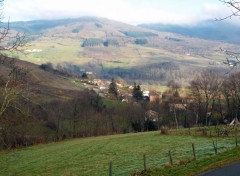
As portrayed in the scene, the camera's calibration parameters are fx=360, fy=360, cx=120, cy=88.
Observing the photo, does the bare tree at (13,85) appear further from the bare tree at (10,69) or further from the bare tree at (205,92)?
the bare tree at (205,92)

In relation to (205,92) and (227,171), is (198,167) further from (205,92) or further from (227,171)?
(205,92)

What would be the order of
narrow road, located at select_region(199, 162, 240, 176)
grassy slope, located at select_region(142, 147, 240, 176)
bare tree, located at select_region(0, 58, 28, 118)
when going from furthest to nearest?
grassy slope, located at select_region(142, 147, 240, 176) → narrow road, located at select_region(199, 162, 240, 176) → bare tree, located at select_region(0, 58, 28, 118)

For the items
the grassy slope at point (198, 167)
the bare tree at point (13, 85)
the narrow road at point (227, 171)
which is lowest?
the grassy slope at point (198, 167)

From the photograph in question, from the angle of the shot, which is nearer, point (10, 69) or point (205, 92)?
point (10, 69)

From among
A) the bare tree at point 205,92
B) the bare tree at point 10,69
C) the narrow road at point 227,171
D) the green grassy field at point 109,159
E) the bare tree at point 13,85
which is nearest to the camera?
the bare tree at point 10,69

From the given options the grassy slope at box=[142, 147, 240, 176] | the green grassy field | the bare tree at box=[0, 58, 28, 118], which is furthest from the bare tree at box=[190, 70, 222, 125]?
the bare tree at box=[0, 58, 28, 118]

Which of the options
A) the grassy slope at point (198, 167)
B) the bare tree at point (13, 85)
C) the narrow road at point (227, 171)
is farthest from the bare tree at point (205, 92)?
the bare tree at point (13, 85)

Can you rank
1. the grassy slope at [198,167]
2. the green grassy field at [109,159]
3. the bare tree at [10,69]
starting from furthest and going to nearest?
the green grassy field at [109,159]
the grassy slope at [198,167]
the bare tree at [10,69]

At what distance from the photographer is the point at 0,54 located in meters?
15.3

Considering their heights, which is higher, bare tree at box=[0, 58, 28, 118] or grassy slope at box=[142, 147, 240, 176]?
bare tree at box=[0, 58, 28, 118]

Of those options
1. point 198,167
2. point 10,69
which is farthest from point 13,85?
point 198,167

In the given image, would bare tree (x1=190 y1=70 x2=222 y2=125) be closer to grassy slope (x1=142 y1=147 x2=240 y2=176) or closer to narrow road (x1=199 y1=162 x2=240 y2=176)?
grassy slope (x1=142 y1=147 x2=240 y2=176)

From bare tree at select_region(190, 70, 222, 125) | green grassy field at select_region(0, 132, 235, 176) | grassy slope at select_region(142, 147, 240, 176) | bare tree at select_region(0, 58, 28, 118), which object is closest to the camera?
bare tree at select_region(0, 58, 28, 118)

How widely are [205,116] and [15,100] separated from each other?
96.5 m
